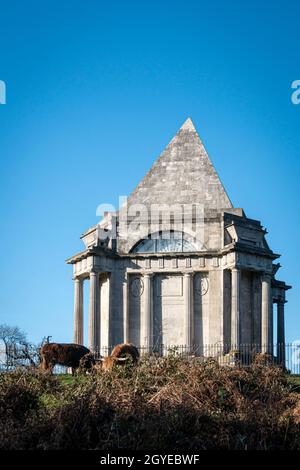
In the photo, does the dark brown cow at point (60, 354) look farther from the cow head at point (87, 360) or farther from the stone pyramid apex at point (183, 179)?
the stone pyramid apex at point (183, 179)

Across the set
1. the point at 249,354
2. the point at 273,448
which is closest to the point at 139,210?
the point at 249,354

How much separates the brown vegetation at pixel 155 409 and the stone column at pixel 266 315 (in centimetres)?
2091

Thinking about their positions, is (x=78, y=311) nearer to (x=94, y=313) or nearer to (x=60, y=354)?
(x=94, y=313)

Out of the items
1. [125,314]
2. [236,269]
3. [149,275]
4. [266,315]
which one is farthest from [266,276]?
[125,314]

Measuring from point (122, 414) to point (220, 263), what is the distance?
27.3 metres

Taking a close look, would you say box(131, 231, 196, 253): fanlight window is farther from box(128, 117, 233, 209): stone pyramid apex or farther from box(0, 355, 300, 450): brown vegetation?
box(0, 355, 300, 450): brown vegetation

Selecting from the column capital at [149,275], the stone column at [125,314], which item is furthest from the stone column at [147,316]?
the stone column at [125,314]

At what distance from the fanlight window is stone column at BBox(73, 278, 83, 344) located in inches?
136

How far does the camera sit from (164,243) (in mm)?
50938

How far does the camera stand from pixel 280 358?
48.4 meters

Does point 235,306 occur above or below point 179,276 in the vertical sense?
below

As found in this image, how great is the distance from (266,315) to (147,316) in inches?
233
